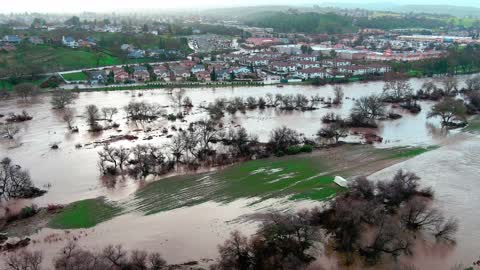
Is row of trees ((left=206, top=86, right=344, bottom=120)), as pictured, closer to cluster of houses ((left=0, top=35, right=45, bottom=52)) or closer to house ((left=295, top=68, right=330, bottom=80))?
house ((left=295, top=68, right=330, bottom=80))

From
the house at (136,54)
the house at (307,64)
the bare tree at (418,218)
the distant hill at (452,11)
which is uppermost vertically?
the distant hill at (452,11)

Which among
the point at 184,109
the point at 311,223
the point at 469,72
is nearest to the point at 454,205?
the point at 311,223

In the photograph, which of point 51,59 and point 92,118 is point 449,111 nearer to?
point 92,118

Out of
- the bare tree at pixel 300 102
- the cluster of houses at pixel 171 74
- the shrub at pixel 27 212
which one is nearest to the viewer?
the shrub at pixel 27 212

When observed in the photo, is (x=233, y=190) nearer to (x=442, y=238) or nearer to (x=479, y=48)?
(x=442, y=238)

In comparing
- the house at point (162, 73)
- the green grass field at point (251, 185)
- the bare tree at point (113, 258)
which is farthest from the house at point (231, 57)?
the bare tree at point (113, 258)

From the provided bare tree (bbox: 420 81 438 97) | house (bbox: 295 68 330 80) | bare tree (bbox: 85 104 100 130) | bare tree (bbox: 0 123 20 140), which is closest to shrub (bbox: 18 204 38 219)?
bare tree (bbox: 0 123 20 140)

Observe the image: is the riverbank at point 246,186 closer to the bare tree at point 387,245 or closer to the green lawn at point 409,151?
the green lawn at point 409,151

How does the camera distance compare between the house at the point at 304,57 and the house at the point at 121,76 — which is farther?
the house at the point at 304,57
